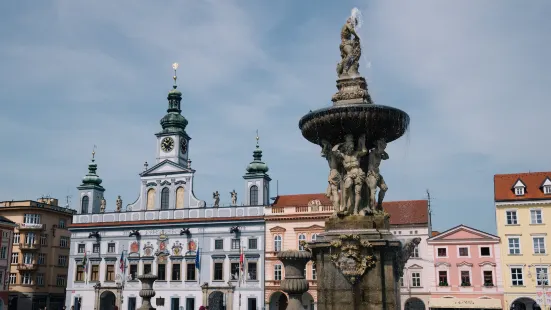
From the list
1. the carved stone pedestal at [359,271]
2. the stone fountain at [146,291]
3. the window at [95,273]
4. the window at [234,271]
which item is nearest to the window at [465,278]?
the window at [234,271]

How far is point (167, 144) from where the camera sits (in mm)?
49562

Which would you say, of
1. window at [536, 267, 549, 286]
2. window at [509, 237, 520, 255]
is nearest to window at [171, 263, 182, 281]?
window at [509, 237, 520, 255]

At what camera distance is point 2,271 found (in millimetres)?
45406

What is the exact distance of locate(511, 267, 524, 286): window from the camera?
39053 mm

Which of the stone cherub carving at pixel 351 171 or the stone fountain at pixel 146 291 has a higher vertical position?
the stone cherub carving at pixel 351 171

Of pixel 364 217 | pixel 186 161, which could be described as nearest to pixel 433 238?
pixel 186 161

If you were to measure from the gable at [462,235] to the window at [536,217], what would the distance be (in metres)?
2.99

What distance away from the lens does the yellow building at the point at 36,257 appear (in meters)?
51.0

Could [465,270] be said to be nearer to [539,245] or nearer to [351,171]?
[539,245]

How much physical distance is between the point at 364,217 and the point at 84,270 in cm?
4171

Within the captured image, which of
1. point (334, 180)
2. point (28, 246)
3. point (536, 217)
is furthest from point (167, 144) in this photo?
point (334, 180)

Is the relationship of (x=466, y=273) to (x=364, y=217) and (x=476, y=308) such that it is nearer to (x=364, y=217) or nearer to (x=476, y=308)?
(x=476, y=308)

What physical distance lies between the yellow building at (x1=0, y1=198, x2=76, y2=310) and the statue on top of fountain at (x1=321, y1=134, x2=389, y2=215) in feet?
152

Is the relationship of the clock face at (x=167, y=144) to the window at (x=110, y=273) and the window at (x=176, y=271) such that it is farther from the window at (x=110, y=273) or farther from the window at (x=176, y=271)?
the window at (x=110, y=273)
